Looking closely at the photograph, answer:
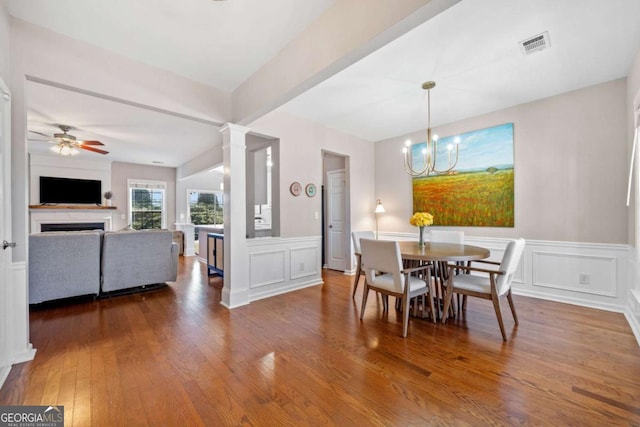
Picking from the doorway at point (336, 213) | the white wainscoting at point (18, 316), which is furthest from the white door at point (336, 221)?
the white wainscoting at point (18, 316)

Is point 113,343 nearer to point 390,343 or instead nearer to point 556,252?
point 390,343

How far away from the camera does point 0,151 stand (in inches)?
70.1

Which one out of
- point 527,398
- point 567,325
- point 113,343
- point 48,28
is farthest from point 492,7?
point 113,343

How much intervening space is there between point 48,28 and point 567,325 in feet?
18.1

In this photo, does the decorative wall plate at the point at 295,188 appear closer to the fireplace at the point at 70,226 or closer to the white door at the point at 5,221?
the white door at the point at 5,221

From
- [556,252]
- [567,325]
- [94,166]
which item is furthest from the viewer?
[94,166]

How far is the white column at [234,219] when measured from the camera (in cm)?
325

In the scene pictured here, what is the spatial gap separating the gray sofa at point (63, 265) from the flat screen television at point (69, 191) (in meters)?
4.17

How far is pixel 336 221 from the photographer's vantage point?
545 cm

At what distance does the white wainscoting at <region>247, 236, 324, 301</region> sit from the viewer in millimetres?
3582

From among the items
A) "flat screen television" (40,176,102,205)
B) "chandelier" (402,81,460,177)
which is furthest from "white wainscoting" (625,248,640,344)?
"flat screen television" (40,176,102,205)

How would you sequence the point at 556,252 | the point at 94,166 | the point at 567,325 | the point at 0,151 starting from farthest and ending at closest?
the point at 94,166 < the point at 556,252 < the point at 567,325 < the point at 0,151

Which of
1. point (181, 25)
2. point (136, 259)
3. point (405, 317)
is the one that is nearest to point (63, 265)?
point (136, 259)

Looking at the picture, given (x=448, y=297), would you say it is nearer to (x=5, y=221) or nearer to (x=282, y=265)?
(x=282, y=265)
